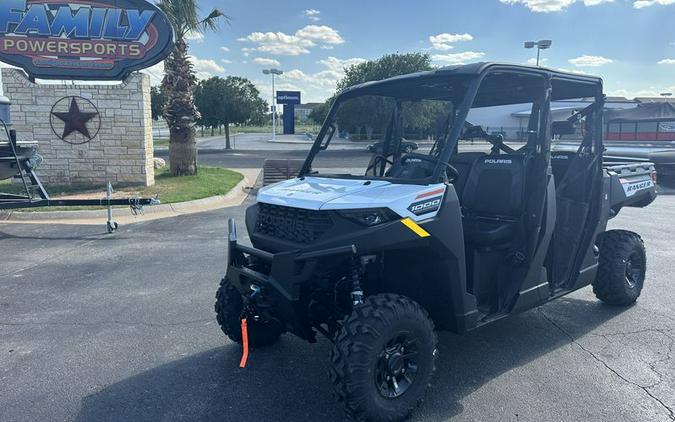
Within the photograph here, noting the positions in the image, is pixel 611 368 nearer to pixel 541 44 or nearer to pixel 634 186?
pixel 634 186

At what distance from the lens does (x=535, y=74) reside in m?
4.14

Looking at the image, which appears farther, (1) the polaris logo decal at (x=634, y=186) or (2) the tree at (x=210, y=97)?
(2) the tree at (x=210, y=97)

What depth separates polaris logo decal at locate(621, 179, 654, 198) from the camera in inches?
216

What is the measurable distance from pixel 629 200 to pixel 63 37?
14.6m

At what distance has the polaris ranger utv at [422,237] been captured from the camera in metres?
3.22

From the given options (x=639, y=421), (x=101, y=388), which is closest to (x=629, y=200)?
(x=639, y=421)

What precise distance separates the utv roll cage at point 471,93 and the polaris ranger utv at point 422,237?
2 centimetres

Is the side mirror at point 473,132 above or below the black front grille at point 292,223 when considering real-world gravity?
above

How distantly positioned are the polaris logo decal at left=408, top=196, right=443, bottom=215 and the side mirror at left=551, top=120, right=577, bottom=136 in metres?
2.05

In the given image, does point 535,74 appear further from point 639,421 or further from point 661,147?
point 661,147

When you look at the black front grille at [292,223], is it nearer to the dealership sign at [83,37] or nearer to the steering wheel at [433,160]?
the steering wheel at [433,160]

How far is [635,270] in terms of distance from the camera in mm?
5605

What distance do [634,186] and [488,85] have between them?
2.33m

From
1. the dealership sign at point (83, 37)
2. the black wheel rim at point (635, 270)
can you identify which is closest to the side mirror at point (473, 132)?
the black wheel rim at point (635, 270)
